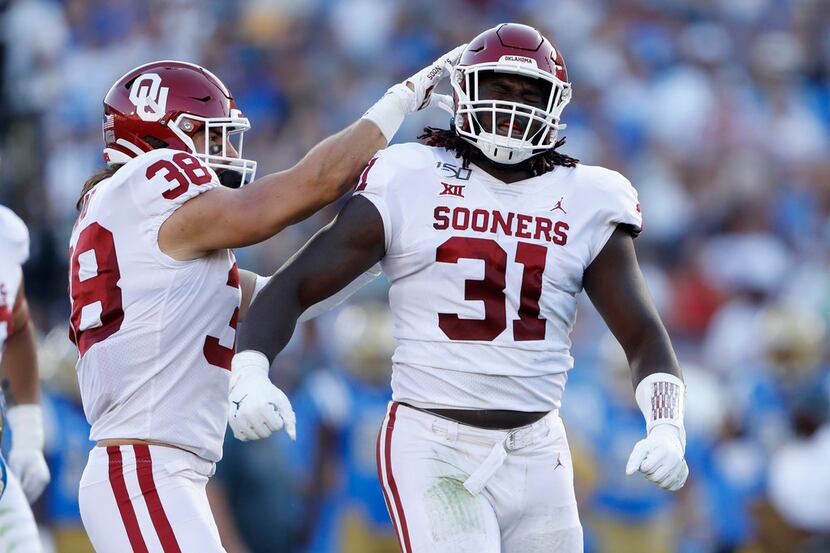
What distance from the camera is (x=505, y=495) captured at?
3955mm

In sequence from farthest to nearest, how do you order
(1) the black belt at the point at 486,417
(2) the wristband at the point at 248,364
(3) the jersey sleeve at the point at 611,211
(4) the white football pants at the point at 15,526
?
(4) the white football pants at the point at 15,526
(3) the jersey sleeve at the point at 611,211
(1) the black belt at the point at 486,417
(2) the wristband at the point at 248,364

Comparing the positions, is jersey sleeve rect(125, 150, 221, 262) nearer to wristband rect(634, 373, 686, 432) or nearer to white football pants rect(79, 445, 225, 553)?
white football pants rect(79, 445, 225, 553)

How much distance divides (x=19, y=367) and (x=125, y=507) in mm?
1396

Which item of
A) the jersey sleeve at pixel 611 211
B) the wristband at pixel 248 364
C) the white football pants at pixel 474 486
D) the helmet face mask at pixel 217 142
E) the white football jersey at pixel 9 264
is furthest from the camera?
the white football jersey at pixel 9 264

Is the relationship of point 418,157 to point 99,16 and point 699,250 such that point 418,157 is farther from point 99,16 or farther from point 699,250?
point 99,16

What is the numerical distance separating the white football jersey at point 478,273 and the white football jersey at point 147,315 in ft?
1.77

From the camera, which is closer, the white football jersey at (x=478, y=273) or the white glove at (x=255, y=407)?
the white glove at (x=255, y=407)

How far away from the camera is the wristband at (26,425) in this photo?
16.9 ft

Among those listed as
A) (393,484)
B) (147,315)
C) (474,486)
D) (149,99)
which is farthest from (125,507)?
(149,99)

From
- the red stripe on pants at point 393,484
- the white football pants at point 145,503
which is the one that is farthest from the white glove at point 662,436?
the white football pants at point 145,503

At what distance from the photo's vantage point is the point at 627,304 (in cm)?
409

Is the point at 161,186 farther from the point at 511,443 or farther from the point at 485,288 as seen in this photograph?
the point at 511,443

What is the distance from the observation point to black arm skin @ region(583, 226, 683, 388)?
4.06m

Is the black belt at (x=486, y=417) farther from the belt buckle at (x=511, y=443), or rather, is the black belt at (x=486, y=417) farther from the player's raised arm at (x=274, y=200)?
the player's raised arm at (x=274, y=200)
